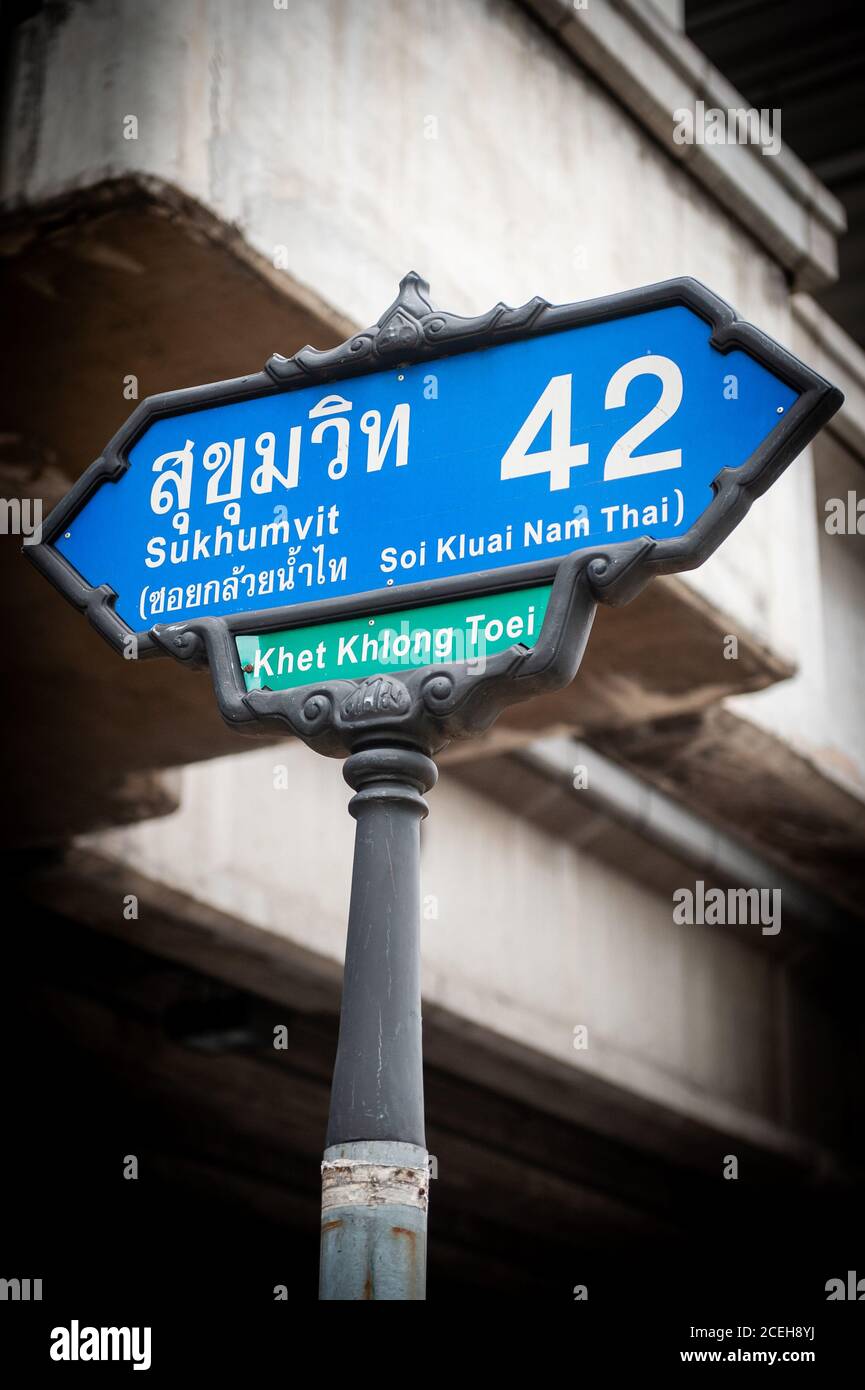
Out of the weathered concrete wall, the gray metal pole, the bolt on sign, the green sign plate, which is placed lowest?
the gray metal pole

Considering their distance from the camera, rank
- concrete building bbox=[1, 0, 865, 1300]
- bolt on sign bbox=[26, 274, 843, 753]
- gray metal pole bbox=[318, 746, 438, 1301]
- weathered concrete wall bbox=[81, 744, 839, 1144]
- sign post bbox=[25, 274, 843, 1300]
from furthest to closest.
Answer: weathered concrete wall bbox=[81, 744, 839, 1144]
concrete building bbox=[1, 0, 865, 1300]
bolt on sign bbox=[26, 274, 843, 753]
sign post bbox=[25, 274, 843, 1300]
gray metal pole bbox=[318, 746, 438, 1301]

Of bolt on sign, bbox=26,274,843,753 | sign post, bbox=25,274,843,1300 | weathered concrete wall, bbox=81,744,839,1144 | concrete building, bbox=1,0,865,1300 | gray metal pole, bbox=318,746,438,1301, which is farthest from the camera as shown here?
weathered concrete wall, bbox=81,744,839,1144

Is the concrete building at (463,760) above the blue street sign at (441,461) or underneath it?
above

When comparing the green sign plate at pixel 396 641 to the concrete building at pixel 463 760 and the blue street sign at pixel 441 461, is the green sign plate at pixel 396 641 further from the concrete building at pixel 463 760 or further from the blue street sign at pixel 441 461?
the concrete building at pixel 463 760

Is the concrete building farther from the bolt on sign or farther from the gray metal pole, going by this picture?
the gray metal pole

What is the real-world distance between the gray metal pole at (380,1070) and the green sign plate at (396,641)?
0.16 metres

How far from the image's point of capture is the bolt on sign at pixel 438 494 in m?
2.62

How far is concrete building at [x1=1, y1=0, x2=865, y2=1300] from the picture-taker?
500 centimetres

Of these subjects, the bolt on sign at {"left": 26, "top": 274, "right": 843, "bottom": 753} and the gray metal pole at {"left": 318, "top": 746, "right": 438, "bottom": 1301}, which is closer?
the gray metal pole at {"left": 318, "top": 746, "right": 438, "bottom": 1301}

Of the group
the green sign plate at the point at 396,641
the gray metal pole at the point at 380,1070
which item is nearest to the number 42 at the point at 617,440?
the green sign plate at the point at 396,641

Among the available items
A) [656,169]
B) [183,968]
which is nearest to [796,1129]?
[183,968]

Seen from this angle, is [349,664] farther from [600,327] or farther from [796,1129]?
[796,1129]

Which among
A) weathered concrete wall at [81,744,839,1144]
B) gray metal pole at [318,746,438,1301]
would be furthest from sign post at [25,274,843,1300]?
weathered concrete wall at [81,744,839,1144]
